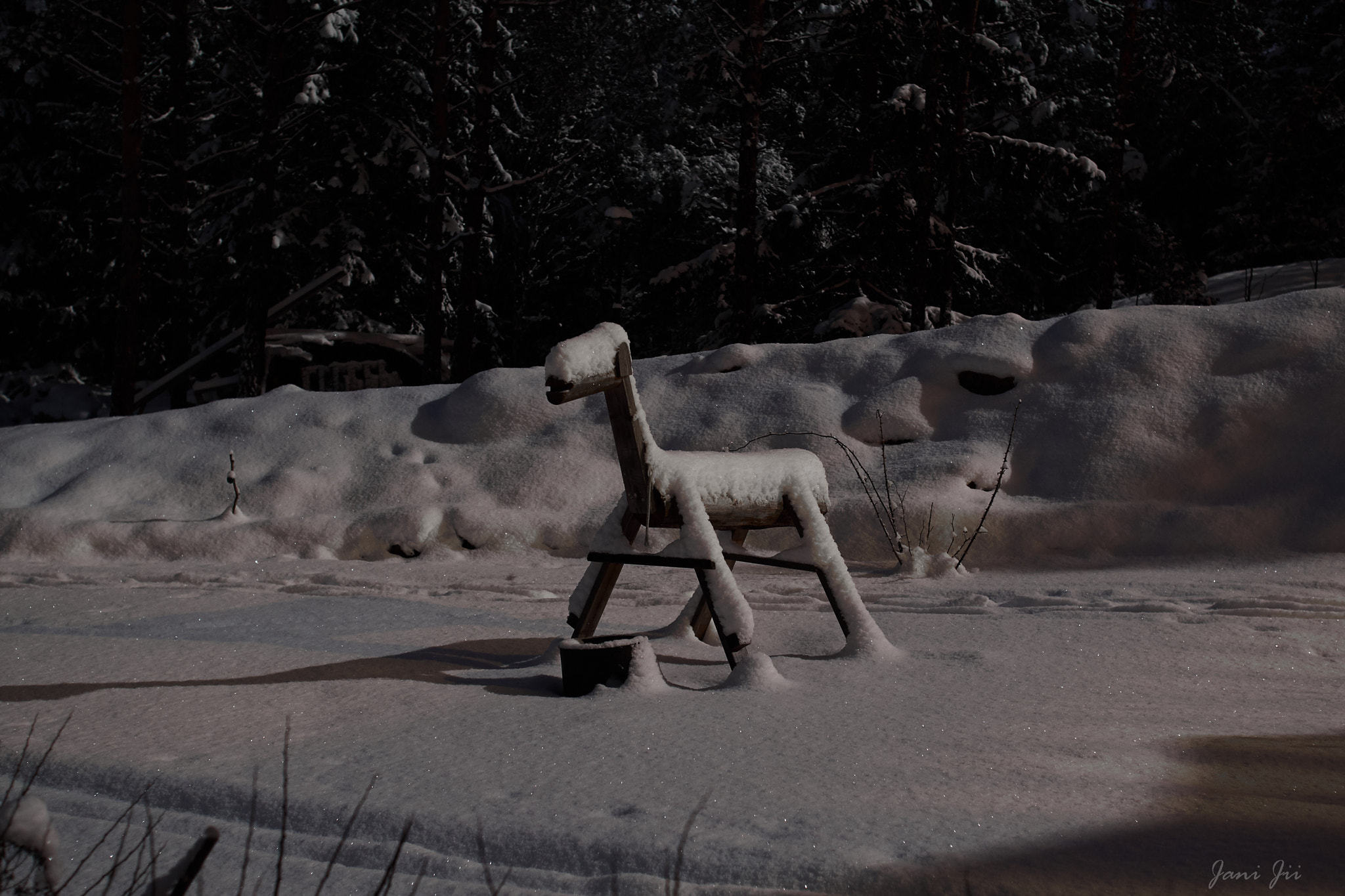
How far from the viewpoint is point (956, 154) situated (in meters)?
12.9

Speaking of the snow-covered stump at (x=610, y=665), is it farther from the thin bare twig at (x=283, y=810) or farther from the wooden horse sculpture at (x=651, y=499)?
the thin bare twig at (x=283, y=810)

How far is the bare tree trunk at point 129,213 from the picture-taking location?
37.3 ft

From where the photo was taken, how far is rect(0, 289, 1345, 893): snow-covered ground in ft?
6.89

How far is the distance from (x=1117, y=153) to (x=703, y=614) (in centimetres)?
1249

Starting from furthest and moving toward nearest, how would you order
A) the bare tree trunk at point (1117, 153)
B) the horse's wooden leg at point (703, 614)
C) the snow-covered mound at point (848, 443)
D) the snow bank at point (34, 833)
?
the bare tree trunk at point (1117, 153) → the snow-covered mound at point (848, 443) → the horse's wooden leg at point (703, 614) → the snow bank at point (34, 833)

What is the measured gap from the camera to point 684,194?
15.8 metres

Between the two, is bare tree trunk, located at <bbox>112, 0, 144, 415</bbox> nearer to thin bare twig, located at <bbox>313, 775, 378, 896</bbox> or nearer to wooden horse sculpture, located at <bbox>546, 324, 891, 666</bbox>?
wooden horse sculpture, located at <bbox>546, 324, 891, 666</bbox>

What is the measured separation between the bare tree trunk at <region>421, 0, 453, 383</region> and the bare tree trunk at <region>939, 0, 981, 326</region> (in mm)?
6104

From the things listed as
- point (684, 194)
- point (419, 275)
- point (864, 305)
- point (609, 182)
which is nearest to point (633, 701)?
point (864, 305)

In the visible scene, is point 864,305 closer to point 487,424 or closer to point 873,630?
point 487,424

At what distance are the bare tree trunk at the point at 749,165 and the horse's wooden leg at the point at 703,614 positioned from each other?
8212 millimetres

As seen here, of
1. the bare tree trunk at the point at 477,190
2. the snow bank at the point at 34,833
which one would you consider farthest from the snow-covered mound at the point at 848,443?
the snow bank at the point at 34,833

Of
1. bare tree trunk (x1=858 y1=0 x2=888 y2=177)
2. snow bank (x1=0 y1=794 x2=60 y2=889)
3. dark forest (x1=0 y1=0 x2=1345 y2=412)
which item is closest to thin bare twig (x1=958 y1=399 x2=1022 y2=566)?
snow bank (x1=0 y1=794 x2=60 y2=889)

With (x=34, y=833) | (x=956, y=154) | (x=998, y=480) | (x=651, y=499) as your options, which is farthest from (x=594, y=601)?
(x=956, y=154)
